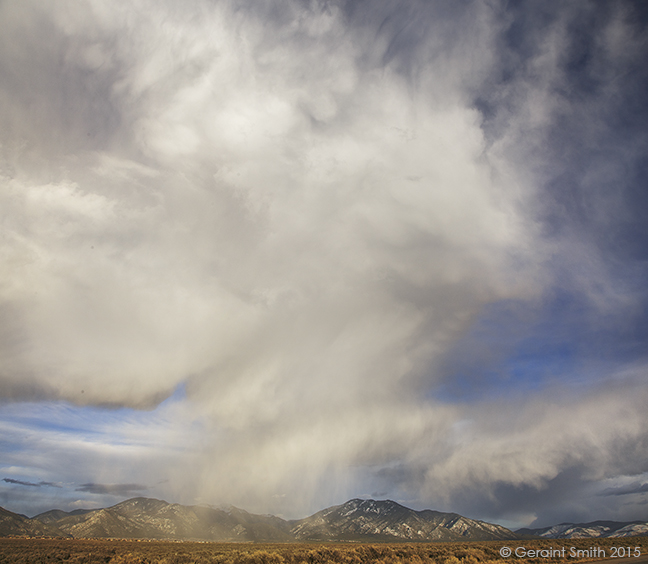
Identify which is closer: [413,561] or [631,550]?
[413,561]

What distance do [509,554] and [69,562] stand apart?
63.3 meters

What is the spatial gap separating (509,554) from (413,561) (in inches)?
677

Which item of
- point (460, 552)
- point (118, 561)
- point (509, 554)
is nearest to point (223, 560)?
point (118, 561)

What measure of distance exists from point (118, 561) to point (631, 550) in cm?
7564

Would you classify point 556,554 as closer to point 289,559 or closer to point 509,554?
point 509,554

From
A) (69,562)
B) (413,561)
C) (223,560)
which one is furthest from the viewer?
(69,562)

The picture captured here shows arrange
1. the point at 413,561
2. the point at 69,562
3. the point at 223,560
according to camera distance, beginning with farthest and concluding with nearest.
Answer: the point at 69,562 < the point at 223,560 < the point at 413,561

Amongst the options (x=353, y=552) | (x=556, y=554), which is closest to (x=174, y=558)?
(x=353, y=552)

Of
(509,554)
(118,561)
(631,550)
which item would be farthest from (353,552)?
(631,550)

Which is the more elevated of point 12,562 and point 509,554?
point 509,554

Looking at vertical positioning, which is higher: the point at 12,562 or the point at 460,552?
the point at 460,552

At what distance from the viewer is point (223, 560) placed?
1938 inches

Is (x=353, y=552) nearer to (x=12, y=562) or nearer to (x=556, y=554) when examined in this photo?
(x=556, y=554)

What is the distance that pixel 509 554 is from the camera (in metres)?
51.9
